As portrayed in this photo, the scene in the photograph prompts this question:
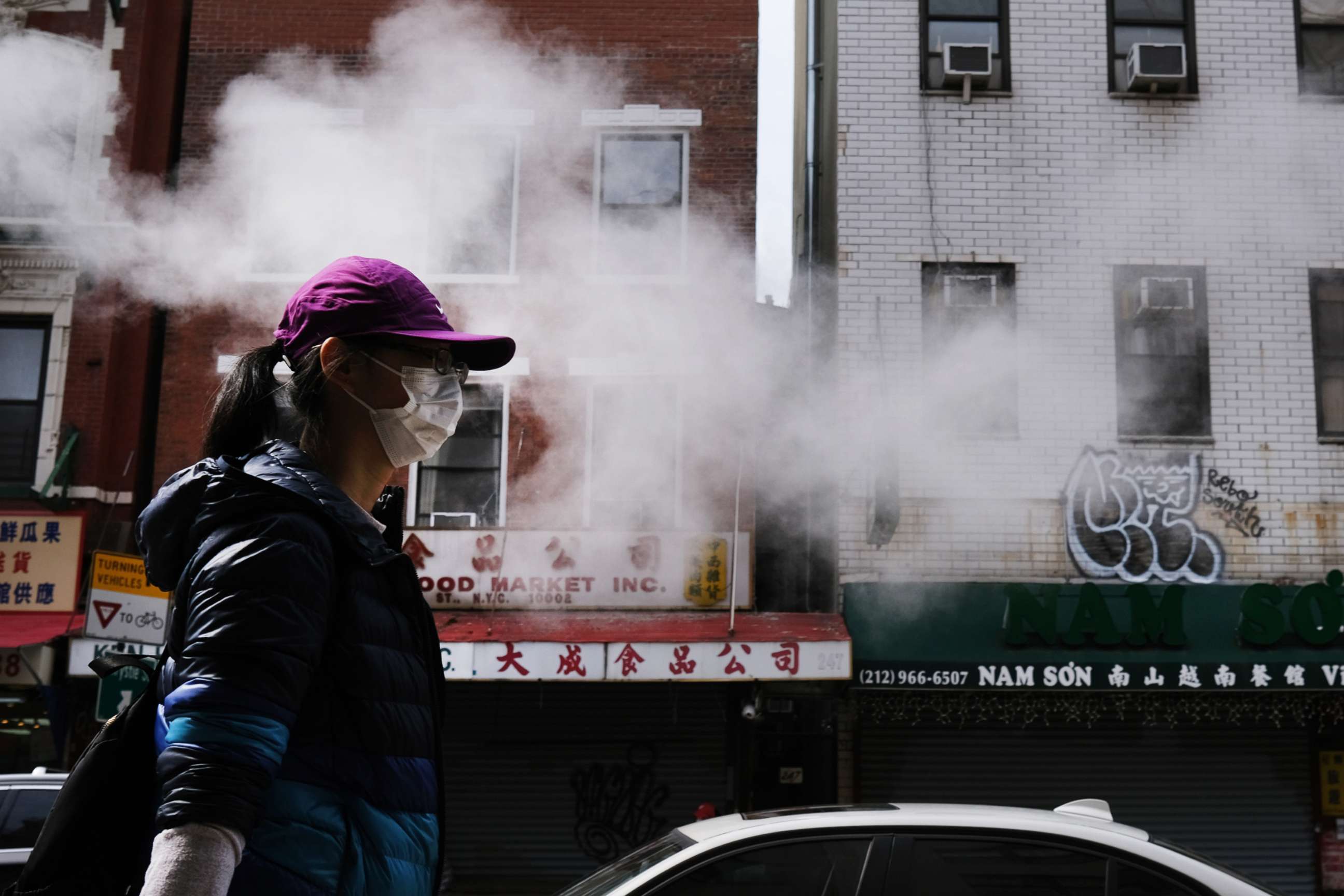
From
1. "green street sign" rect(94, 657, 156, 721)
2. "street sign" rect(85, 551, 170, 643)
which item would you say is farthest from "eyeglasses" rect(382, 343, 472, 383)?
"street sign" rect(85, 551, 170, 643)

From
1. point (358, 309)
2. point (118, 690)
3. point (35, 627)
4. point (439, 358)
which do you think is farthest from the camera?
point (35, 627)

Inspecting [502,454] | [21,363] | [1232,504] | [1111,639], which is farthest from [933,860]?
[21,363]

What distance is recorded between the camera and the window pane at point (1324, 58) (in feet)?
36.9

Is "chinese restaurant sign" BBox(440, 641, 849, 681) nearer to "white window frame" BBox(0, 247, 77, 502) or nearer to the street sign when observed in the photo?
the street sign

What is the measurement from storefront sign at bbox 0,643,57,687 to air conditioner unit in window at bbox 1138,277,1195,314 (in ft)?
35.0

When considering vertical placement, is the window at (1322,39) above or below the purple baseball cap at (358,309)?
above

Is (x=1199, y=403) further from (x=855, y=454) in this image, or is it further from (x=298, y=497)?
(x=298, y=497)

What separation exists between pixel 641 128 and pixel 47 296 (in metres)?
6.40

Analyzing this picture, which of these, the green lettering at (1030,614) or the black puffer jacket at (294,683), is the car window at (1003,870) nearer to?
the black puffer jacket at (294,683)

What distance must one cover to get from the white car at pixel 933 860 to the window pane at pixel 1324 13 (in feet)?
35.5

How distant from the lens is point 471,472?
11352 millimetres

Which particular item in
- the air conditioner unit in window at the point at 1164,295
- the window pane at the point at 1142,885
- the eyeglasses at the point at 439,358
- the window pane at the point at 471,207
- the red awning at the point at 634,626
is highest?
the window pane at the point at 471,207

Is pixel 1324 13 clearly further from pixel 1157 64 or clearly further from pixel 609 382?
pixel 609 382

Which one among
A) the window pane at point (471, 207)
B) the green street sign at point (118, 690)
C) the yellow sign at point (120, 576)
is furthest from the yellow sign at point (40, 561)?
the window pane at point (471, 207)
